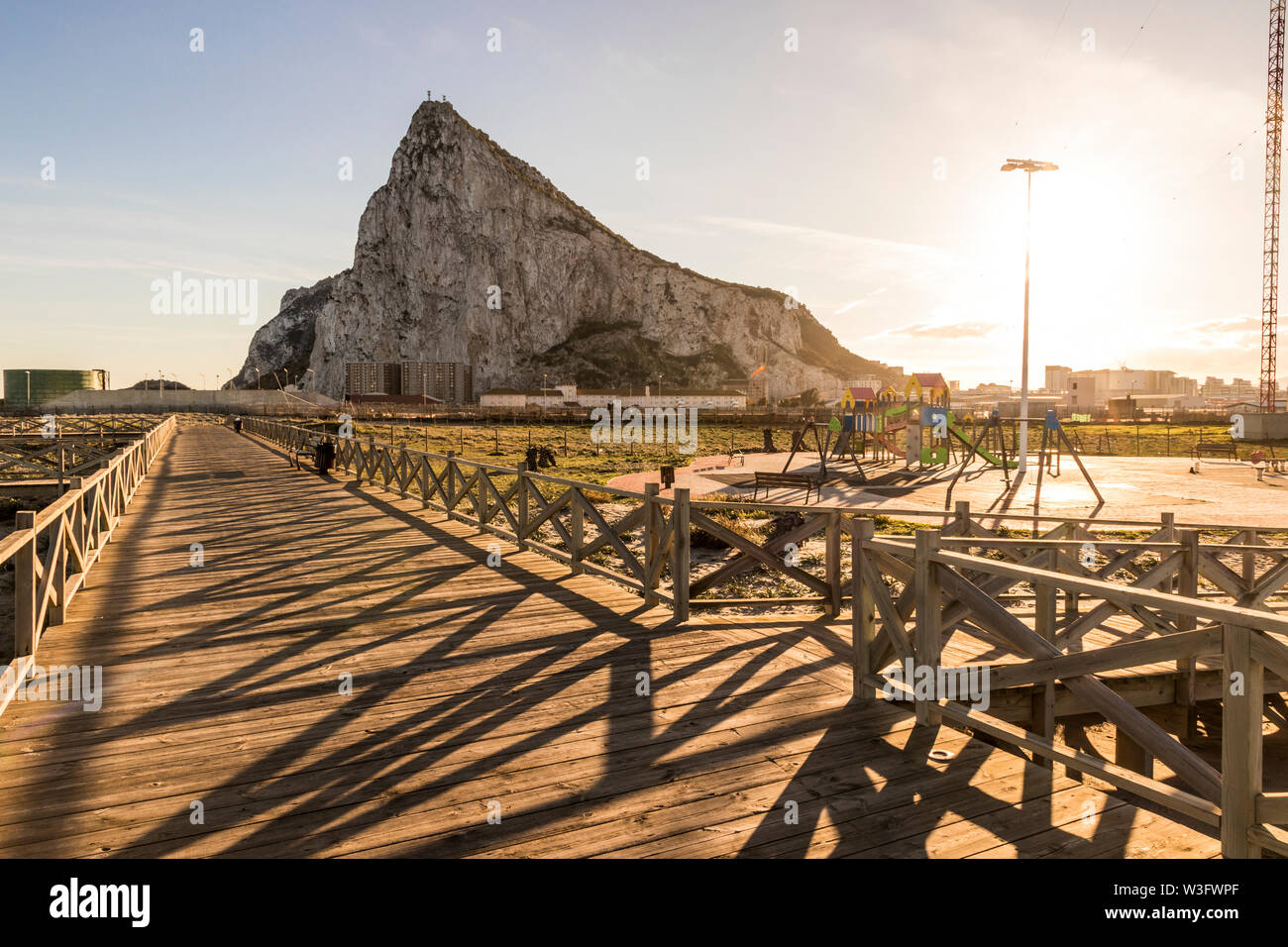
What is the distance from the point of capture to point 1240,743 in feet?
9.16

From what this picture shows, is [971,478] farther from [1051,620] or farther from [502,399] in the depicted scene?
[502,399]

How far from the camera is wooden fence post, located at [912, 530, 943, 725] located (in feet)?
14.3

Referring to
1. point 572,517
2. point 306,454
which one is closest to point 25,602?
point 572,517

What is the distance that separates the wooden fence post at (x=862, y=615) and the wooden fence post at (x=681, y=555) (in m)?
2.05

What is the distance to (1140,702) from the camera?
732cm

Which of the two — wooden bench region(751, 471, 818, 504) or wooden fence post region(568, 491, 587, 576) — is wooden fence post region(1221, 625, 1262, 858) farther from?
wooden bench region(751, 471, 818, 504)

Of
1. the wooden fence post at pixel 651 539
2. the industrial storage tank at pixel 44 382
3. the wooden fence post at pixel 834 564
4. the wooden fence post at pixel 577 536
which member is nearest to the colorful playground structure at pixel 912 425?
the wooden fence post at pixel 577 536

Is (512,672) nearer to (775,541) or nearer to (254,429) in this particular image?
(775,541)

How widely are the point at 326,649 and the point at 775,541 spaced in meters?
4.22

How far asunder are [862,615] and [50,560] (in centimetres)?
689

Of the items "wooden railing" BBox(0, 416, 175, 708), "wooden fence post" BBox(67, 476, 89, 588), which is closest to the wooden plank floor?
"wooden railing" BBox(0, 416, 175, 708)

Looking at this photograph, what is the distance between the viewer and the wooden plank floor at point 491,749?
317 cm

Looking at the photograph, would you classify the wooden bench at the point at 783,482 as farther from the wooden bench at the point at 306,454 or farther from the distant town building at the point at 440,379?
the distant town building at the point at 440,379
